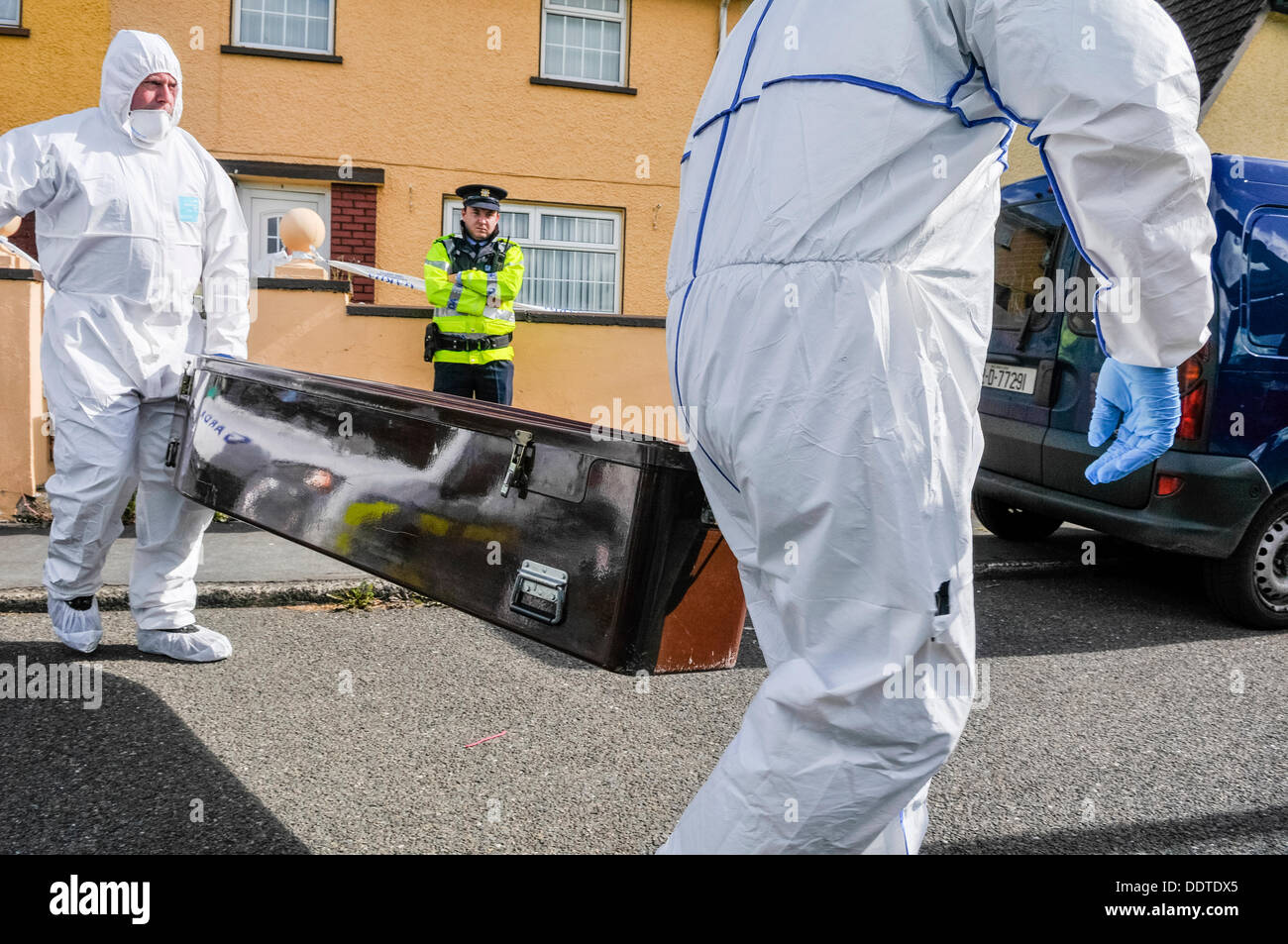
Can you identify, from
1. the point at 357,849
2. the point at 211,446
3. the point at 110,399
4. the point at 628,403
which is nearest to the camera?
the point at 357,849

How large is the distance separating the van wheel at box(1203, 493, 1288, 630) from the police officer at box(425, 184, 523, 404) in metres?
4.40

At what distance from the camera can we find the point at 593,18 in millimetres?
12211

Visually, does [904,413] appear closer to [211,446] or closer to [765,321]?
[765,321]

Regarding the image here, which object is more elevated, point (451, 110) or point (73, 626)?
point (451, 110)

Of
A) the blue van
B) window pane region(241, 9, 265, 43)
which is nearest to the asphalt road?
the blue van

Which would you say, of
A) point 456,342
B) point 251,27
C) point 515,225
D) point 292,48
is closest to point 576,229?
point 515,225

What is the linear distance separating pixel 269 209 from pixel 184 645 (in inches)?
335

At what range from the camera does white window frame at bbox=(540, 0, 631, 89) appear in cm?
1208

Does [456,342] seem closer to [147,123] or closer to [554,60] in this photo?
[147,123]

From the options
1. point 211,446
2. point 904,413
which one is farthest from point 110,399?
point 904,413

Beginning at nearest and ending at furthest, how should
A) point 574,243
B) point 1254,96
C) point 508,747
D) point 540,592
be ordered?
point 540,592 < point 508,747 < point 574,243 < point 1254,96

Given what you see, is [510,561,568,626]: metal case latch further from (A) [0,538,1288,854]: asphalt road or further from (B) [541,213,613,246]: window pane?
(B) [541,213,613,246]: window pane

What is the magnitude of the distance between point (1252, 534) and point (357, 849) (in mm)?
4342

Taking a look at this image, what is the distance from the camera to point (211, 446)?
11.0 ft
